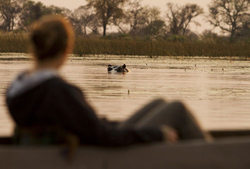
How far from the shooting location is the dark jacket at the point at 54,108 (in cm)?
320

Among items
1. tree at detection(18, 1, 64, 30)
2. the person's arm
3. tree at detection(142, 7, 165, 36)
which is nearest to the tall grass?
the person's arm

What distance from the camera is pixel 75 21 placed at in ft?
264

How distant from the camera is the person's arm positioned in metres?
3.20

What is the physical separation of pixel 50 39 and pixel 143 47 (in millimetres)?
29708

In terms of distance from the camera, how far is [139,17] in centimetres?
7406

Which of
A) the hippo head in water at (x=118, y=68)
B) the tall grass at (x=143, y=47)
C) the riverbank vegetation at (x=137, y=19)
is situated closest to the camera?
the hippo head in water at (x=118, y=68)

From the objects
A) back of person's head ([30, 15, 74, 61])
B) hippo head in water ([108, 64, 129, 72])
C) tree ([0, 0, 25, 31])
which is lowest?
hippo head in water ([108, 64, 129, 72])

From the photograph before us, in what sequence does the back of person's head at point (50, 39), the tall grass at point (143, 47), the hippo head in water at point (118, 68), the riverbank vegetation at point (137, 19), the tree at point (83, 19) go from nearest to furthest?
the back of person's head at point (50, 39) → the hippo head in water at point (118, 68) → the tall grass at point (143, 47) → the riverbank vegetation at point (137, 19) → the tree at point (83, 19)

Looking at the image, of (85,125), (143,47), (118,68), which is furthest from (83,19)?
(85,125)

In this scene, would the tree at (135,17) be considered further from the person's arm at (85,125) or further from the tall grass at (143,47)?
the person's arm at (85,125)

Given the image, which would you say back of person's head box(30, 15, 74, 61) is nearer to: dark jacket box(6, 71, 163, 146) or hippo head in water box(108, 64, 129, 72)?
dark jacket box(6, 71, 163, 146)

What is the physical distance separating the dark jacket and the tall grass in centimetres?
2865

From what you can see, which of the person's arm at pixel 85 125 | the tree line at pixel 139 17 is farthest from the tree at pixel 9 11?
the person's arm at pixel 85 125

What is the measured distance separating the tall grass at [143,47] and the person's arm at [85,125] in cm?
2861
